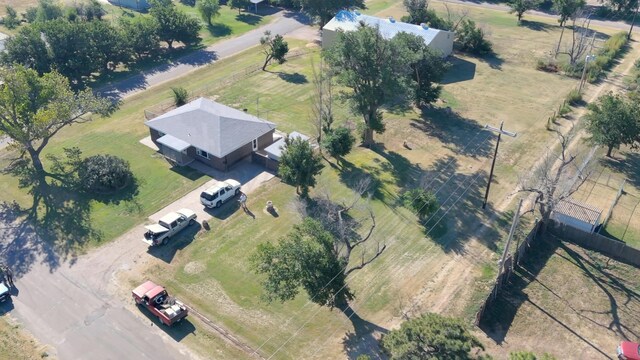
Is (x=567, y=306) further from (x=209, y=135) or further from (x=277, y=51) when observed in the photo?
(x=277, y=51)

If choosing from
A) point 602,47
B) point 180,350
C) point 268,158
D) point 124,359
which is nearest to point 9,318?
point 124,359

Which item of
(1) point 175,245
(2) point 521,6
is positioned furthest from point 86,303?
(2) point 521,6

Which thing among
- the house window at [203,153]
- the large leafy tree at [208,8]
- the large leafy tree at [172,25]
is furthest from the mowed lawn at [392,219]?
the large leafy tree at [208,8]

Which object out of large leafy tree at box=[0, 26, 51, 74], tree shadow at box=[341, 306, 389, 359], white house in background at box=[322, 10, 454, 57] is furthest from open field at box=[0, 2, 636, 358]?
large leafy tree at box=[0, 26, 51, 74]

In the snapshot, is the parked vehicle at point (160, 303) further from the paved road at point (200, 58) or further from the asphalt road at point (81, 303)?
the paved road at point (200, 58)

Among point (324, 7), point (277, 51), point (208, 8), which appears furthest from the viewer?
point (208, 8)

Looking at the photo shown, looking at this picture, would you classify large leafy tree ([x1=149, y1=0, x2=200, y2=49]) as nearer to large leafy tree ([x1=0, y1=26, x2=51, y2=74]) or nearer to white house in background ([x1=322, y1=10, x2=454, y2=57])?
large leafy tree ([x1=0, y1=26, x2=51, y2=74])
